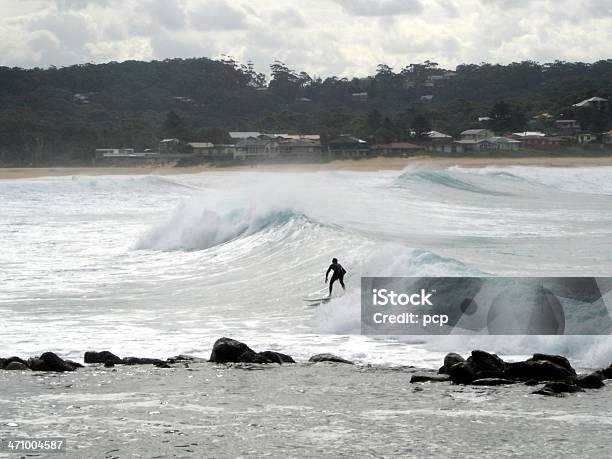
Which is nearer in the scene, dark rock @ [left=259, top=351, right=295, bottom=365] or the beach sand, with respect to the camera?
the beach sand

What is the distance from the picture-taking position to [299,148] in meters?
107

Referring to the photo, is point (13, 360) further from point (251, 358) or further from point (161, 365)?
point (251, 358)

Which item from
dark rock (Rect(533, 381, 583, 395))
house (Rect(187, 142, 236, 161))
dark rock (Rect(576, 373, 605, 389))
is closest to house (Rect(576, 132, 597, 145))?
house (Rect(187, 142, 236, 161))

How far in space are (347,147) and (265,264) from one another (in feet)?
277

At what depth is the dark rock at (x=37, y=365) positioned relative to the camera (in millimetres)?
12008

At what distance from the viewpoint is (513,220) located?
99.7ft

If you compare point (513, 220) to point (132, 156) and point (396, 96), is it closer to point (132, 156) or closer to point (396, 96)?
point (132, 156)

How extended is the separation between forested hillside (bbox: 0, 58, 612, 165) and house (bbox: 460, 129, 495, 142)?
13.7 ft

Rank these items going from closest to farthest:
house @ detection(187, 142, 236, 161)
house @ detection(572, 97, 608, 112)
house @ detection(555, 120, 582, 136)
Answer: house @ detection(187, 142, 236, 161) < house @ detection(555, 120, 582, 136) < house @ detection(572, 97, 608, 112)

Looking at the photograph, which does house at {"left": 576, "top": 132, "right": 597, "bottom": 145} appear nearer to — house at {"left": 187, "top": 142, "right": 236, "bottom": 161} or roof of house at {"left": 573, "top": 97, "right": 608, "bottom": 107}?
roof of house at {"left": 573, "top": 97, "right": 608, "bottom": 107}

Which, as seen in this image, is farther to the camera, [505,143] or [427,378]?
[505,143]

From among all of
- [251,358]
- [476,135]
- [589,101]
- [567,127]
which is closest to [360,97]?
[589,101]

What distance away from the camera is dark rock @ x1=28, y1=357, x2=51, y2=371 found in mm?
12008

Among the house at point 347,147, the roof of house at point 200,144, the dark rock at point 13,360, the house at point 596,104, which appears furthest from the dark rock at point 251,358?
the house at point 596,104
